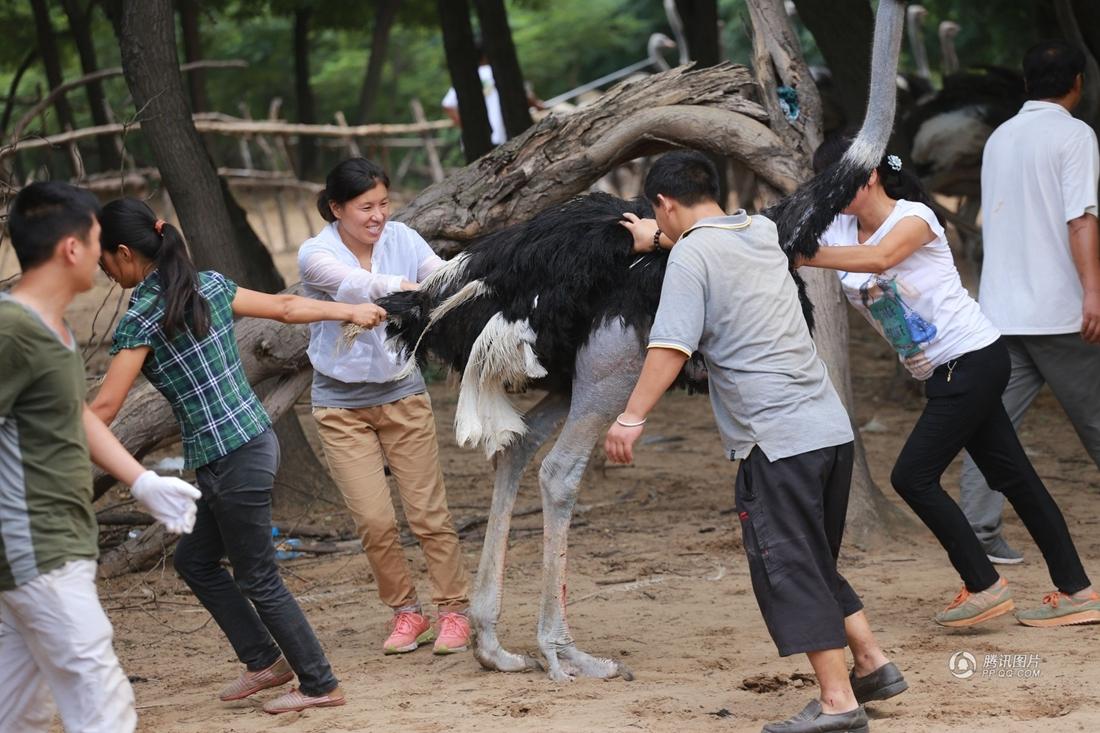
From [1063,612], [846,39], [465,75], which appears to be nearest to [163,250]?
[1063,612]

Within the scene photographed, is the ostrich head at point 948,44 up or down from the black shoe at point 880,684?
up

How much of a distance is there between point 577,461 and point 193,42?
9923mm

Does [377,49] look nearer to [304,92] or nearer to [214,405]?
[304,92]

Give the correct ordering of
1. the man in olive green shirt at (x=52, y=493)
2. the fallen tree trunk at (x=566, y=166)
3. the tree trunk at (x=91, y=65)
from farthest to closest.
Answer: the tree trunk at (x=91, y=65), the fallen tree trunk at (x=566, y=166), the man in olive green shirt at (x=52, y=493)

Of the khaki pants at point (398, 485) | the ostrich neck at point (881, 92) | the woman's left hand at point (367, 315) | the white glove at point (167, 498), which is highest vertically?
the ostrich neck at point (881, 92)

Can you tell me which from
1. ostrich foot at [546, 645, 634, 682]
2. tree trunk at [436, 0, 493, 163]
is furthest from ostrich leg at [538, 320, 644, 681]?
tree trunk at [436, 0, 493, 163]

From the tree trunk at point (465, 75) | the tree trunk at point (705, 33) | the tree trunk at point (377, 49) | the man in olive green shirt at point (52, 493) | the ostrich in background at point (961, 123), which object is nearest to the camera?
the man in olive green shirt at point (52, 493)

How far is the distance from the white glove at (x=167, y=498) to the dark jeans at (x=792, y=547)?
5.38ft

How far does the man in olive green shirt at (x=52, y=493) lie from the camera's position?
11.1ft

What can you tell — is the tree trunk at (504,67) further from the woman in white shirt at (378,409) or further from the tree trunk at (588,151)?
the woman in white shirt at (378,409)

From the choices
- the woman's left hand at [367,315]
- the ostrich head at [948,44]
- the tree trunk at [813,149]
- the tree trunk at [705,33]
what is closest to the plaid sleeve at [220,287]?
the woman's left hand at [367,315]

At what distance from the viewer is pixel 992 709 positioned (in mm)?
4281

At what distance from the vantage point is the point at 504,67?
10422mm

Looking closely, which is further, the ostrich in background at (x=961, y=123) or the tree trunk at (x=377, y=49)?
the tree trunk at (x=377, y=49)
